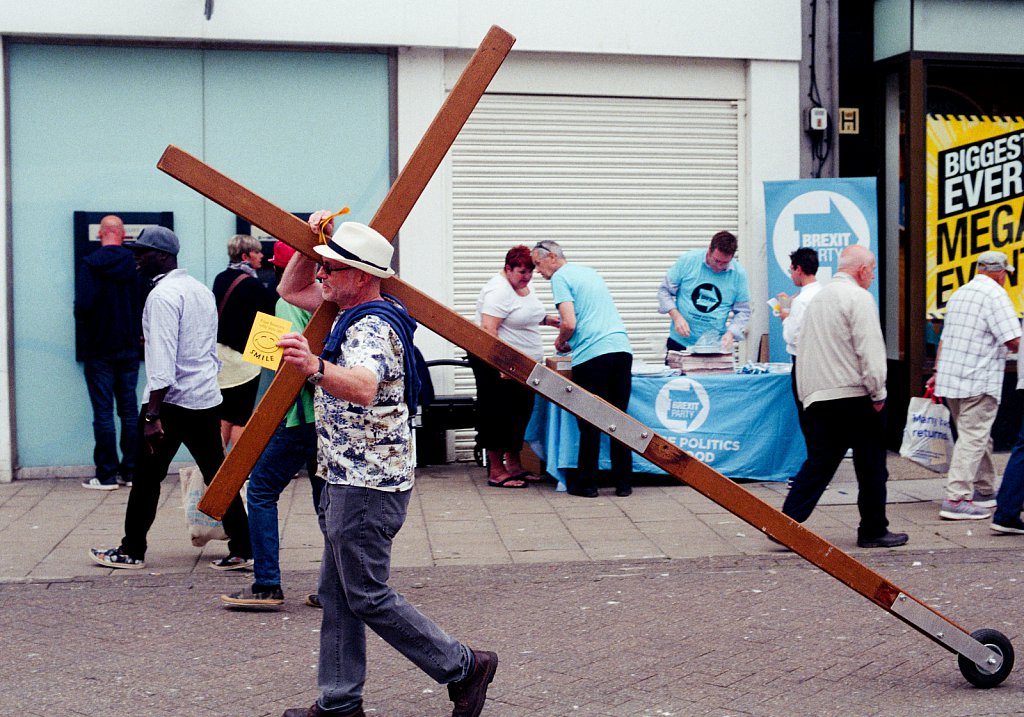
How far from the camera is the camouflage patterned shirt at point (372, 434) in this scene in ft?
14.3

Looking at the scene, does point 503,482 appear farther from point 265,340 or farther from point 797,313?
point 265,340

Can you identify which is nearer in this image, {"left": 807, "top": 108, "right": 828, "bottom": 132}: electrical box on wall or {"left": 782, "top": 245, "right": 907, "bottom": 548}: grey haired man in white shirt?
{"left": 782, "top": 245, "right": 907, "bottom": 548}: grey haired man in white shirt

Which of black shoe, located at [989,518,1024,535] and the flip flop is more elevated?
the flip flop

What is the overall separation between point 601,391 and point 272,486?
3.74 meters

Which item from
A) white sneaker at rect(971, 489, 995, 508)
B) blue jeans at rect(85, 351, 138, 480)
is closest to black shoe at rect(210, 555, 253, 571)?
blue jeans at rect(85, 351, 138, 480)

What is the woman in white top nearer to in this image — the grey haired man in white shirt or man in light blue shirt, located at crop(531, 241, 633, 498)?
man in light blue shirt, located at crop(531, 241, 633, 498)

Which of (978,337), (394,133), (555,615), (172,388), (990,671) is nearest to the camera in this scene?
(990,671)

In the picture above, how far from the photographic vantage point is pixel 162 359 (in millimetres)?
6797

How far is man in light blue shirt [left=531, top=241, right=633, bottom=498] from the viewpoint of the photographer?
938 cm

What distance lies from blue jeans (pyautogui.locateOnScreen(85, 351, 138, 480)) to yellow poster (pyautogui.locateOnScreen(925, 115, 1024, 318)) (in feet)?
22.4

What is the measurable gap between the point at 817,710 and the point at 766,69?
7.83 meters

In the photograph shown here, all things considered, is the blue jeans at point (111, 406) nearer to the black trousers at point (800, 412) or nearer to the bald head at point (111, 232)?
the bald head at point (111, 232)

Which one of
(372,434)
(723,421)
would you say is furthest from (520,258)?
(372,434)

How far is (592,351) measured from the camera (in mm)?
9352
